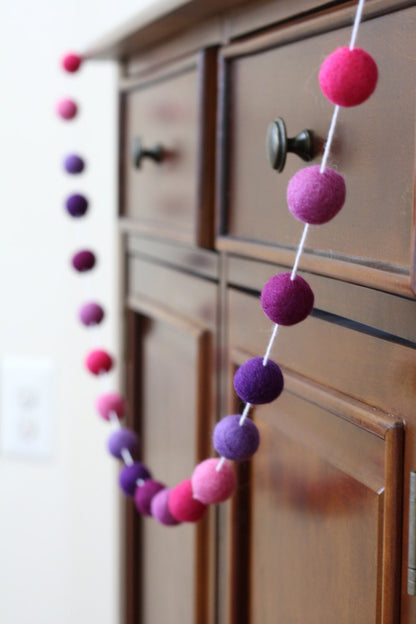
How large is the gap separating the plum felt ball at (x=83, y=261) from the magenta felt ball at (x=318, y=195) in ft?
1.31

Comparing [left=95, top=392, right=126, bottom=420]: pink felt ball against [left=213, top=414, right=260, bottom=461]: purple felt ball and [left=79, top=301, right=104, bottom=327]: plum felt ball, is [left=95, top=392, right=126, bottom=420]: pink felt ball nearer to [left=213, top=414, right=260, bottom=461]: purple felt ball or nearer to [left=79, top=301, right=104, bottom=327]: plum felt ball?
[left=79, top=301, right=104, bottom=327]: plum felt ball

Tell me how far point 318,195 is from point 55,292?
0.93 metres

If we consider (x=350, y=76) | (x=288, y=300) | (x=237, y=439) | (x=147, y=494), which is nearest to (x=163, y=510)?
(x=147, y=494)

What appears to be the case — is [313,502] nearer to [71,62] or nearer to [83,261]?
[83,261]

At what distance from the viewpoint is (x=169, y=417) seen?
0.76m

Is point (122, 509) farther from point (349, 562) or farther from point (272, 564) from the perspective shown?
point (349, 562)

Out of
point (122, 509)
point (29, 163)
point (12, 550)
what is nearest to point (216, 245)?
point (122, 509)

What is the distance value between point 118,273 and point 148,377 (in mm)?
123

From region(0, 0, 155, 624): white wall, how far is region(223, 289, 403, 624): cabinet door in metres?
0.62

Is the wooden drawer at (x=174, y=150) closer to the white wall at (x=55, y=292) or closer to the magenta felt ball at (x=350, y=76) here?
the magenta felt ball at (x=350, y=76)

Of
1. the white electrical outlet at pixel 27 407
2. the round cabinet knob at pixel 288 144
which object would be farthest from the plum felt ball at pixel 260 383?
the white electrical outlet at pixel 27 407

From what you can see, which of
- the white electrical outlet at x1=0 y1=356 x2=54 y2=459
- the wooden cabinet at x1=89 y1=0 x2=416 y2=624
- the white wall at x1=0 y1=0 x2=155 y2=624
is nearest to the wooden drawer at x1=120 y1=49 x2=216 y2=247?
the wooden cabinet at x1=89 y1=0 x2=416 y2=624

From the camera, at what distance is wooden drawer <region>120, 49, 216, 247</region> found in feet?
2.03

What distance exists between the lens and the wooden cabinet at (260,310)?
1.30ft
